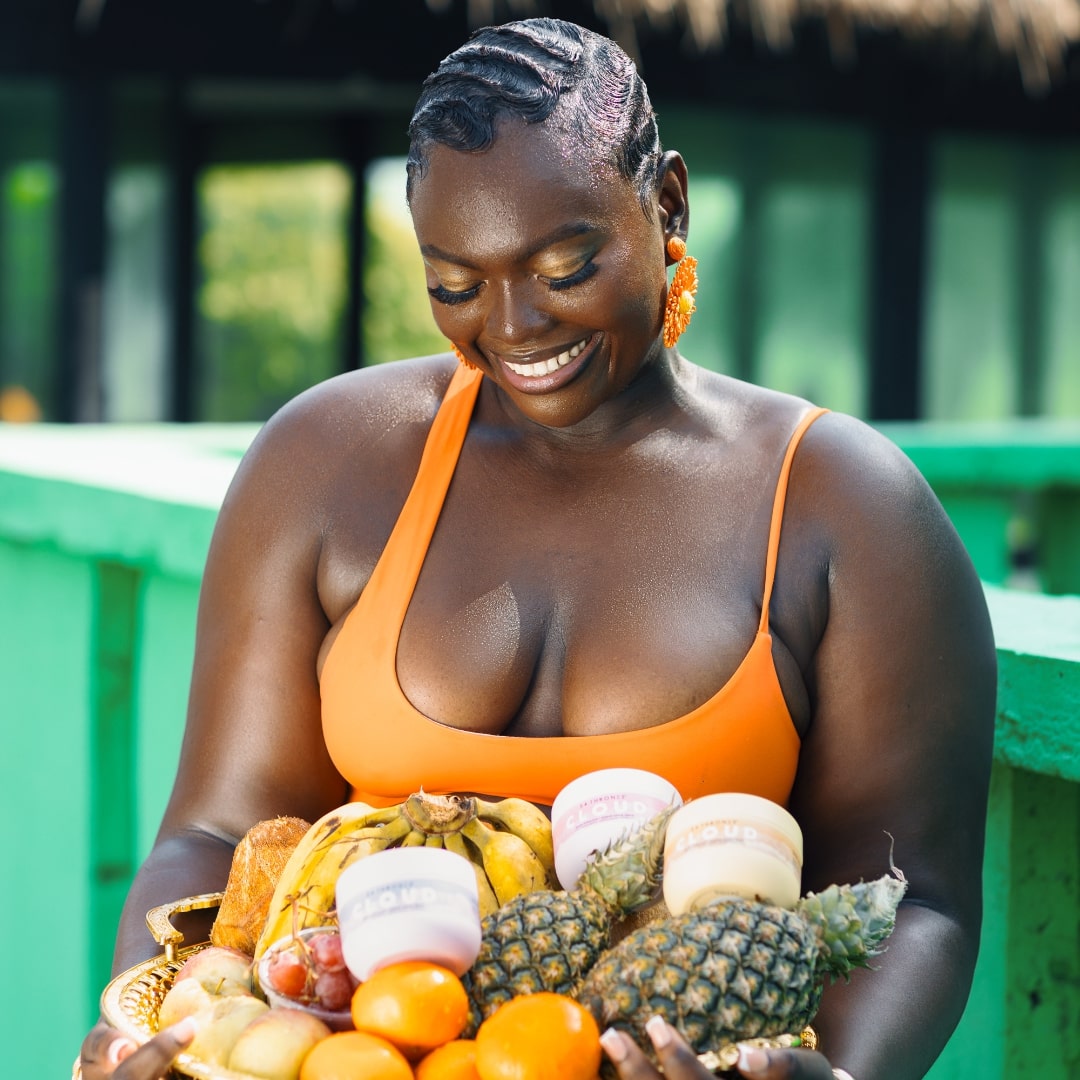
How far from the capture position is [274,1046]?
160 cm

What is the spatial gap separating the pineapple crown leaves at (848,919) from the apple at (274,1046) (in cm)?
49

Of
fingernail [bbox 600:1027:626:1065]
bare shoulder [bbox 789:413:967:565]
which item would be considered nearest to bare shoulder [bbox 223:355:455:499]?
bare shoulder [bbox 789:413:967:565]

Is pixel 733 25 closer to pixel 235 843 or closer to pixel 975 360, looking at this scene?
pixel 975 360

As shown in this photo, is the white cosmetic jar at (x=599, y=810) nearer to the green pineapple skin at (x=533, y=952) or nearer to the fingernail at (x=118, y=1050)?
the green pineapple skin at (x=533, y=952)

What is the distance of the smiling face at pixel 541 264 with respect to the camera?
201cm

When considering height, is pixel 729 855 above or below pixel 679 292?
below

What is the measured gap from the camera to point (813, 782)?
221cm

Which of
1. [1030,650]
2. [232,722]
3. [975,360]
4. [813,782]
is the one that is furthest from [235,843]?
[975,360]

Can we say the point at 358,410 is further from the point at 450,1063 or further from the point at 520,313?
the point at 450,1063

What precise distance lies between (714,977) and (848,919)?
174 mm

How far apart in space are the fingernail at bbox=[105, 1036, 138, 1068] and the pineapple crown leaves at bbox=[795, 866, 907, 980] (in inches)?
25.8

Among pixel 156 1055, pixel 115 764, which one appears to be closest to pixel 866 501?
pixel 156 1055

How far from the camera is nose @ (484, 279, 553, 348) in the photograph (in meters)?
2.05

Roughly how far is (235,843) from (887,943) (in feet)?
2.75
